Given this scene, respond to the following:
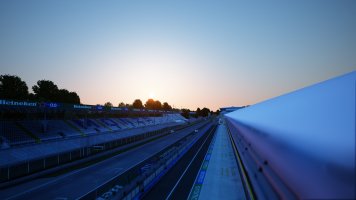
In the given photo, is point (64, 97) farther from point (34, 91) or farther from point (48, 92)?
point (34, 91)

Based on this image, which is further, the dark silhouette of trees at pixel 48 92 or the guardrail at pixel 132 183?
the dark silhouette of trees at pixel 48 92

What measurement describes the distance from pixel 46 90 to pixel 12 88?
16320 millimetres

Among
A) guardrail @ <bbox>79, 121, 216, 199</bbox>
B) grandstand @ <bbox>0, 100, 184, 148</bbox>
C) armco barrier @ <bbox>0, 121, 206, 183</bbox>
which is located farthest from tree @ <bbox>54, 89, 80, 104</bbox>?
guardrail @ <bbox>79, 121, 216, 199</bbox>

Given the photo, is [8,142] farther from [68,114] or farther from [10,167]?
[68,114]

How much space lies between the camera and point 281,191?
207 centimetres

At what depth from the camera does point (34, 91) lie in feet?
248

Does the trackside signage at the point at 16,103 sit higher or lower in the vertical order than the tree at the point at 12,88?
lower

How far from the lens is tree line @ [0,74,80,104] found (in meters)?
58.5

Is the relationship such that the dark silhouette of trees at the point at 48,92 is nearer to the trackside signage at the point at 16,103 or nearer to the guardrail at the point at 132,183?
the trackside signage at the point at 16,103

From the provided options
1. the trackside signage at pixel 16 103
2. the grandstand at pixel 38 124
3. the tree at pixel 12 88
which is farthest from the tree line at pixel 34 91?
the trackside signage at pixel 16 103

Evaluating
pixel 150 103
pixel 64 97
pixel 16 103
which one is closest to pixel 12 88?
pixel 64 97

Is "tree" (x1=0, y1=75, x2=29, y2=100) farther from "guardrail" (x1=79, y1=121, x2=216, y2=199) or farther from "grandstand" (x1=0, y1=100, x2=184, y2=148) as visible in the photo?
"guardrail" (x1=79, y1=121, x2=216, y2=199)

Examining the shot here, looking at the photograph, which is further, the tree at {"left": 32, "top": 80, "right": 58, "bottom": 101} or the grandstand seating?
the tree at {"left": 32, "top": 80, "right": 58, "bottom": 101}

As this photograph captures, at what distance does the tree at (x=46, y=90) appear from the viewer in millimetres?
Answer: 75312
